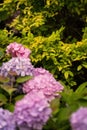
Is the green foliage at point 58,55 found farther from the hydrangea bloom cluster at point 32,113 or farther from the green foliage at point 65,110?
the hydrangea bloom cluster at point 32,113

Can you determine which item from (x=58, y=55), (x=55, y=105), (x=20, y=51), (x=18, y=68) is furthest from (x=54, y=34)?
(x=55, y=105)

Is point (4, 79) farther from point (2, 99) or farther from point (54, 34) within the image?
point (54, 34)

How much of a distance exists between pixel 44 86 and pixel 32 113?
44 centimetres

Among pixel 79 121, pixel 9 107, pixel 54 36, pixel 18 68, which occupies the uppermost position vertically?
pixel 79 121

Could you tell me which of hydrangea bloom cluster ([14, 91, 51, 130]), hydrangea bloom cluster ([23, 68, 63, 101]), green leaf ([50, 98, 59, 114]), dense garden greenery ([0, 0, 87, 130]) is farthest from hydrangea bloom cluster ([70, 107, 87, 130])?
dense garden greenery ([0, 0, 87, 130])

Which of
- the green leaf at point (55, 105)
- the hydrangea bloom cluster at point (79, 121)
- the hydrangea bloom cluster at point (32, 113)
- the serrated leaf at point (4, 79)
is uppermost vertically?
the hydrangea bloom cluster at point (79, 121)

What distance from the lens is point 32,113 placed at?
182 centimetres

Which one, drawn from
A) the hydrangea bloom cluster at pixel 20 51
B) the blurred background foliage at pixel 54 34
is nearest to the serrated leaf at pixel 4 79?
the hydrangea bloom cluster at pixel 20 51

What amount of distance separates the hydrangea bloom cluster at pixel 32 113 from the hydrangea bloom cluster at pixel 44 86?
0.36 m

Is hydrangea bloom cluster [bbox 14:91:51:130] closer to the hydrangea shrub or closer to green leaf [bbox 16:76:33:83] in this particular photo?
the hydrangea shrub

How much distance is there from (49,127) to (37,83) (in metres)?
0.38

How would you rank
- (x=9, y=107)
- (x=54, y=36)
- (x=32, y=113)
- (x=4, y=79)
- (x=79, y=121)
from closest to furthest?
1. (x=79, y=121)
2. (x=32, y=113)
3. (x=9, y=107)
4. (x=4, y=79)
5. (x=54, y=36)

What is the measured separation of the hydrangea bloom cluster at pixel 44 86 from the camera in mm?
2246

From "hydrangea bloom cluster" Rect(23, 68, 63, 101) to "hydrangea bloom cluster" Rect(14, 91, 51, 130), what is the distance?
14.2 inches
